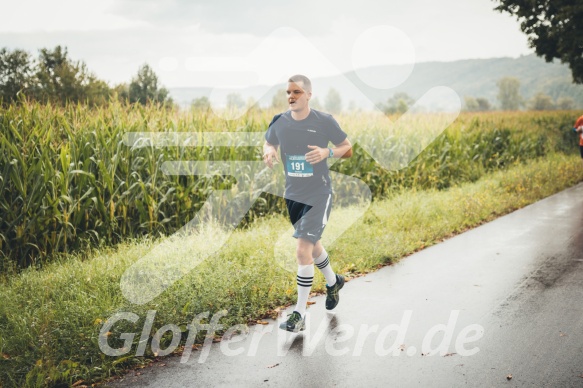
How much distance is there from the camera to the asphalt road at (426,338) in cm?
377

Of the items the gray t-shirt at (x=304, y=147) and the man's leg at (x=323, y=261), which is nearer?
the gray t-shirt at (x=304, y=147)

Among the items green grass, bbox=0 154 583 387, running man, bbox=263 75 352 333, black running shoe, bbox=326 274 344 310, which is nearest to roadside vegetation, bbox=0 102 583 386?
green grass, bbox=0 154 583 387

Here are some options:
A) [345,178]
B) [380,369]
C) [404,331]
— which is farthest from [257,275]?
[345,178]

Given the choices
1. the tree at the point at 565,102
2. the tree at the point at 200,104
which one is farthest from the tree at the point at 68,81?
the tree at the point at 565,102

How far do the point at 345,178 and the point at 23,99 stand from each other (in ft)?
21.1

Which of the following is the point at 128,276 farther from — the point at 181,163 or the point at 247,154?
the point at 247,154

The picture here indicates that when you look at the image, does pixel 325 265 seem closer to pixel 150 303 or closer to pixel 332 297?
pixel 332 297

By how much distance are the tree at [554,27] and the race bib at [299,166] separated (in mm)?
28212

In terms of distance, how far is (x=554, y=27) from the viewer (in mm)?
29562

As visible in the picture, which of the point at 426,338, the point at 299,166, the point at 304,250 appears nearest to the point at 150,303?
the point at 304,250

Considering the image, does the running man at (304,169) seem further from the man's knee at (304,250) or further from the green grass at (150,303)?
the green grass at (150,303)

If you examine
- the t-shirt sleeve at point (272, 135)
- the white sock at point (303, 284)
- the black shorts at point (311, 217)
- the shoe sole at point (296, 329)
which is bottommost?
the shoe sole at point (296, 329)

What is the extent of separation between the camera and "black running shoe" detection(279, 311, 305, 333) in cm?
467

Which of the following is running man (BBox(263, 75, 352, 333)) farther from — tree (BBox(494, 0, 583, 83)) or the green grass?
tree (BBox(494, 0, 583, 83))
